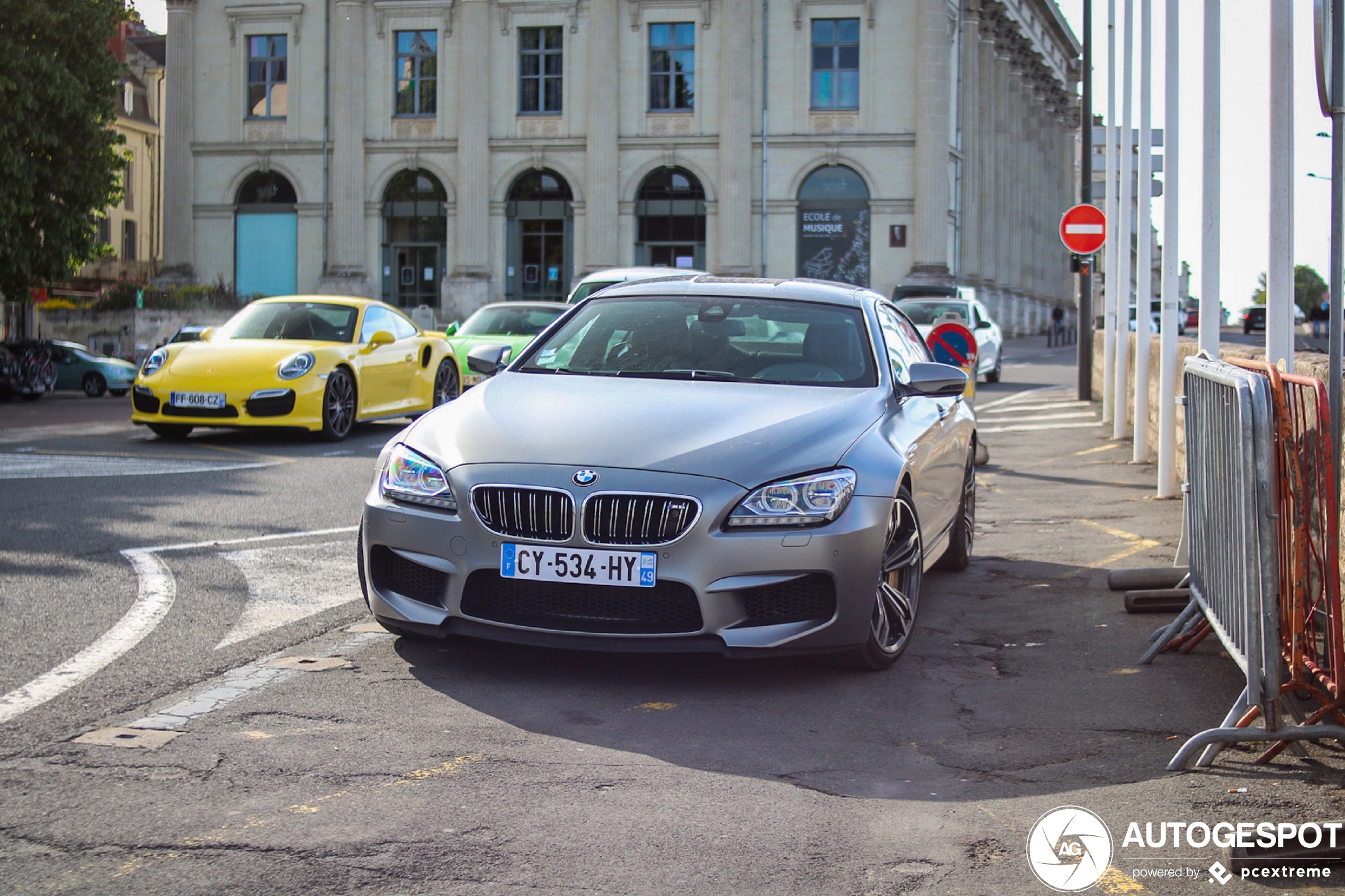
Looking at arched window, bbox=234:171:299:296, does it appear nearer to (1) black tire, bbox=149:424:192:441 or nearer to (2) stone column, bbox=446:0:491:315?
(2) stone column, bbox=446:0:491:315

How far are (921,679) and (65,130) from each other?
25.1 meters

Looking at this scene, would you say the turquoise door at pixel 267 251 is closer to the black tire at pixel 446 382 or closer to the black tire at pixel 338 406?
the black tire at pixel 446 382

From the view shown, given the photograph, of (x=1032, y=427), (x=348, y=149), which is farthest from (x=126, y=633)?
(x=348, y=149)

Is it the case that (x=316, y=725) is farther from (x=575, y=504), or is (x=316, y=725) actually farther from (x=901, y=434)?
(x=901, y=434)

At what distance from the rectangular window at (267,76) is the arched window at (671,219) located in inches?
506

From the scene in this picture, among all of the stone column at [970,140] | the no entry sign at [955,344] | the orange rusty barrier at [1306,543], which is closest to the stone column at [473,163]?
the stone column at [970,140]

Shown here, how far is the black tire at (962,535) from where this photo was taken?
7.89 metres

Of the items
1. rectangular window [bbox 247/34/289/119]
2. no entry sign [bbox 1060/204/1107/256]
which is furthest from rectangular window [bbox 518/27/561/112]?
no entry sign [bbox 1060/204/1107/256]

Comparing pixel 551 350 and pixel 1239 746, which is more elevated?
pixel 551 350

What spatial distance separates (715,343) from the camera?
662cm

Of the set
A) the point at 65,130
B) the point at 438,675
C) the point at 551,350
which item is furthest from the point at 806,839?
the point at 65,130

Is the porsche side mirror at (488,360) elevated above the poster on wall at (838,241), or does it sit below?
below

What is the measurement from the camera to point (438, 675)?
17.8 feet

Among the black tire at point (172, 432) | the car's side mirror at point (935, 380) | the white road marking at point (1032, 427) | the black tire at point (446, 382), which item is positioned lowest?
the black tire at point (172, 432)
